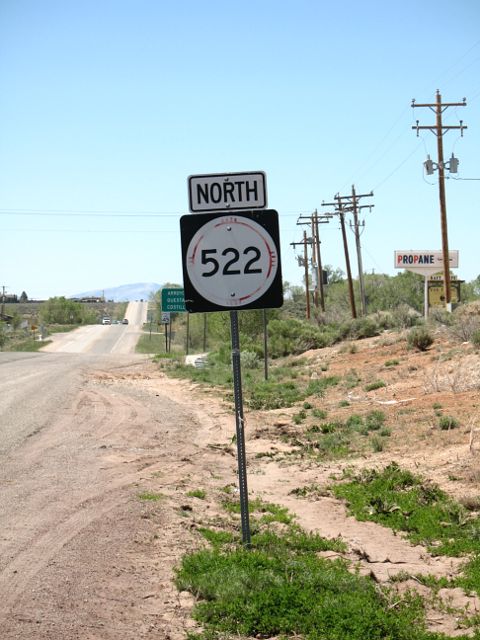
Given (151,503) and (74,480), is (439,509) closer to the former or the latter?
(151,503)

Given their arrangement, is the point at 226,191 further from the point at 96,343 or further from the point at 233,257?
the point at 96,343

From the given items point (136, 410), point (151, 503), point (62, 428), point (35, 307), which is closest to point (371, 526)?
point (151, 503)

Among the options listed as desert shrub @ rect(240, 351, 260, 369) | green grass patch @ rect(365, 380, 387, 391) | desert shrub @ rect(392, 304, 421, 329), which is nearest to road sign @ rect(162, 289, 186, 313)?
desert shrub @ rect(240, 351, 260, 369)

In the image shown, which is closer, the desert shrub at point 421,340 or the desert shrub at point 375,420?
the desert shrub at point 375,420

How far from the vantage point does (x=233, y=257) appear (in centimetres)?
660

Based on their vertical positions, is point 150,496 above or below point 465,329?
below

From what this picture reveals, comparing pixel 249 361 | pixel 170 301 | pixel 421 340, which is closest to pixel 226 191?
pixel 421 340

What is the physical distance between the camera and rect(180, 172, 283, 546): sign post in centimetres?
658

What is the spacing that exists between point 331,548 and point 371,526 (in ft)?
3.97

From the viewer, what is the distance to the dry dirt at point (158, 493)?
5.45 meters

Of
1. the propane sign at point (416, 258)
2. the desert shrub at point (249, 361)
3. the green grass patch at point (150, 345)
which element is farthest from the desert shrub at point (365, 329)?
the green grass patch at point (150, 345)

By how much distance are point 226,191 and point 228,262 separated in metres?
0.58

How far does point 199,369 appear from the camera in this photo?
105 feet

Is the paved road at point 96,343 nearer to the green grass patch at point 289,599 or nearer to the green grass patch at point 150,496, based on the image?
the green grass patch at point 150,496
